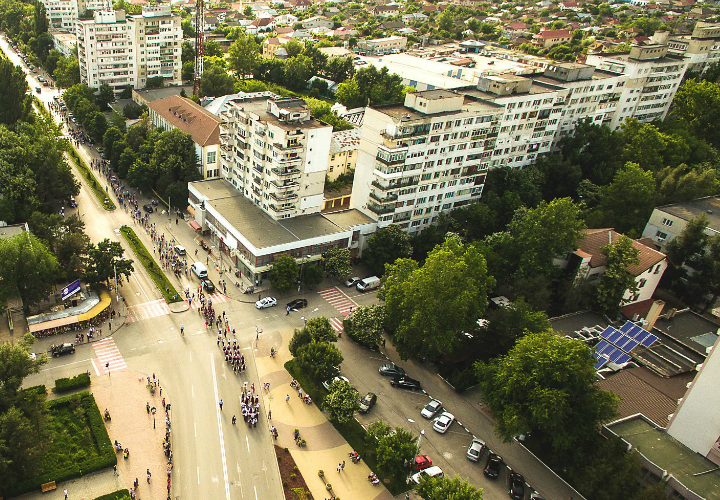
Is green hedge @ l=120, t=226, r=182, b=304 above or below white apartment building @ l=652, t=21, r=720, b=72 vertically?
below

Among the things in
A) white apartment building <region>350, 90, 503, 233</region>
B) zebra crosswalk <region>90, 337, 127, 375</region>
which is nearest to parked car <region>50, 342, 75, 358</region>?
zebra crosswalk <region>90, 337, 127, 375</region>

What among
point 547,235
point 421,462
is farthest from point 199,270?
point 547,235

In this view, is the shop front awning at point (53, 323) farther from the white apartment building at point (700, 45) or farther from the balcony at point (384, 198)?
the white apartment building at point (700, 45)

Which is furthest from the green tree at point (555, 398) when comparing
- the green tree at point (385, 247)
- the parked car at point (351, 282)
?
the parked car at point (351, 282)

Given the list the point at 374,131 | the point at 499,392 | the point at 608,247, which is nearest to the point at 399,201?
the point at 374,131

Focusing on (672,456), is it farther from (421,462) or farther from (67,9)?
(67,9)

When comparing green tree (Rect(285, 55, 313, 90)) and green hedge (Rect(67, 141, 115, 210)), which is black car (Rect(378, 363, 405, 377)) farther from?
green tree (Rect(285, 55, 313, 90))
